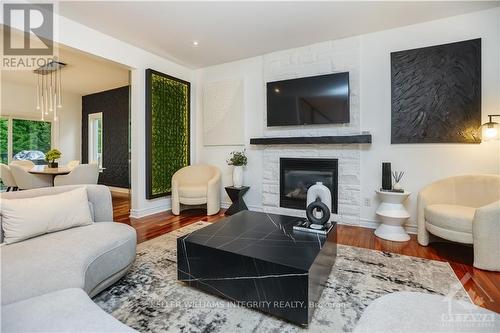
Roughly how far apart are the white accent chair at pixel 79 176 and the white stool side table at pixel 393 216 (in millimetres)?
4571

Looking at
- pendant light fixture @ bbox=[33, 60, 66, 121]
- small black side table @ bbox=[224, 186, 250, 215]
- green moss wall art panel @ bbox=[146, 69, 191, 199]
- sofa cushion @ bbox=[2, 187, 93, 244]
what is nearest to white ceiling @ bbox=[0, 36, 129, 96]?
pendant light fixture @ bbox=[33, 60, 66, 121]

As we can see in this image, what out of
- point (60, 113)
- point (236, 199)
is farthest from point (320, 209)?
point (60, 113)

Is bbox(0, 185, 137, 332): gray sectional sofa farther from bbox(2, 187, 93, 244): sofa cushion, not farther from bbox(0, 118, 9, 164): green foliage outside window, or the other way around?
bbox(0, 118, 9, 164): green foliage outside window

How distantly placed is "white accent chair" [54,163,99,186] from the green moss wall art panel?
1.16m

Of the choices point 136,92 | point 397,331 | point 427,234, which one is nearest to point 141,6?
point 136,92

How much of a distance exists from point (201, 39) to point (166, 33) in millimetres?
476

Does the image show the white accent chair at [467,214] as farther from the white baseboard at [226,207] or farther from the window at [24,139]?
the window at [24,139]

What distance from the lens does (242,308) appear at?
5.34 feet

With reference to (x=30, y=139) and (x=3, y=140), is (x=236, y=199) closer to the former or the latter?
(x=30, y=139)

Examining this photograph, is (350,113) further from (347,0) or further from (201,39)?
(201,39)

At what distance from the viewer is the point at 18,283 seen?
1.25m

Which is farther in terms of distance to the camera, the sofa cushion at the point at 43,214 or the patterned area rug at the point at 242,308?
the sofa cushion at the point at 43,214

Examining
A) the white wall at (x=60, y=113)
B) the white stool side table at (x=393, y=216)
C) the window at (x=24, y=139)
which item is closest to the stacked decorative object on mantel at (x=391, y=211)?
the white stool side table at (x=393, y=216)

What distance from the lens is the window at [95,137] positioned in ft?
22.2
